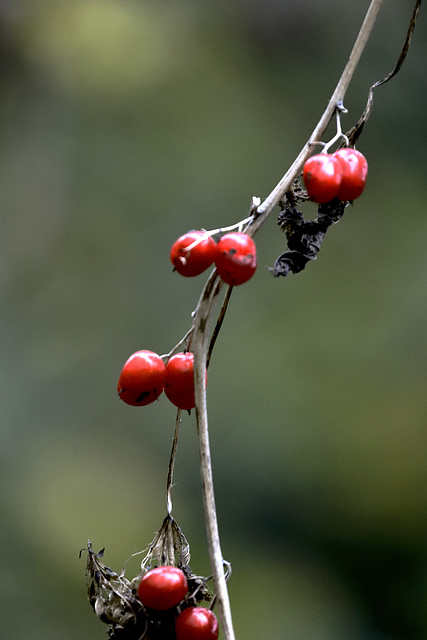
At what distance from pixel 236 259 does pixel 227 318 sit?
167 cm

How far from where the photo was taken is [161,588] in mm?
500

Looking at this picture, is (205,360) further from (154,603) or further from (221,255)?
(154,603)

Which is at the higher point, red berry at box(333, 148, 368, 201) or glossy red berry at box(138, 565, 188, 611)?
red berry at box(333, 148, 368, 201)

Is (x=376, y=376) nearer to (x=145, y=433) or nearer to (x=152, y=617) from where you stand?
(x=145, y=433)

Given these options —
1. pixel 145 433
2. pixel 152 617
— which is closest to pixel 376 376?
pixel 145 433

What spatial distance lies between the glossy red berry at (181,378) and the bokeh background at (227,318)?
1.50 metres

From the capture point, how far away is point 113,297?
217 centimetres

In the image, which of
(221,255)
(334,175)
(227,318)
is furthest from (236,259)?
(227,318)

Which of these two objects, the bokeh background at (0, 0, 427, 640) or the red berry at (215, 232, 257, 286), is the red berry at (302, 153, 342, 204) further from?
the bokeh background at (0, 0, 427, 640)

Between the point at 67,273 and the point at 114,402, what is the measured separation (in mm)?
438

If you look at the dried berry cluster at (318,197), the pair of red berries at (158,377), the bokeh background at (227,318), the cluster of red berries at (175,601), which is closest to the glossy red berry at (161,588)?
the cluster of red berries at (175,601)

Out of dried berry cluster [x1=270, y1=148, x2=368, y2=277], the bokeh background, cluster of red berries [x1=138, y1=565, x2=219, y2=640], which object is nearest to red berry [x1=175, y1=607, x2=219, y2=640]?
cluster of red berries [x1=138, y1=565, x2=219, y2=640]

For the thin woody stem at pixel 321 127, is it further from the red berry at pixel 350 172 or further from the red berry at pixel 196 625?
the red berry at pixel 196 625

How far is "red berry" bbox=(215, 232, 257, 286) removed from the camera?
1.51 ft
